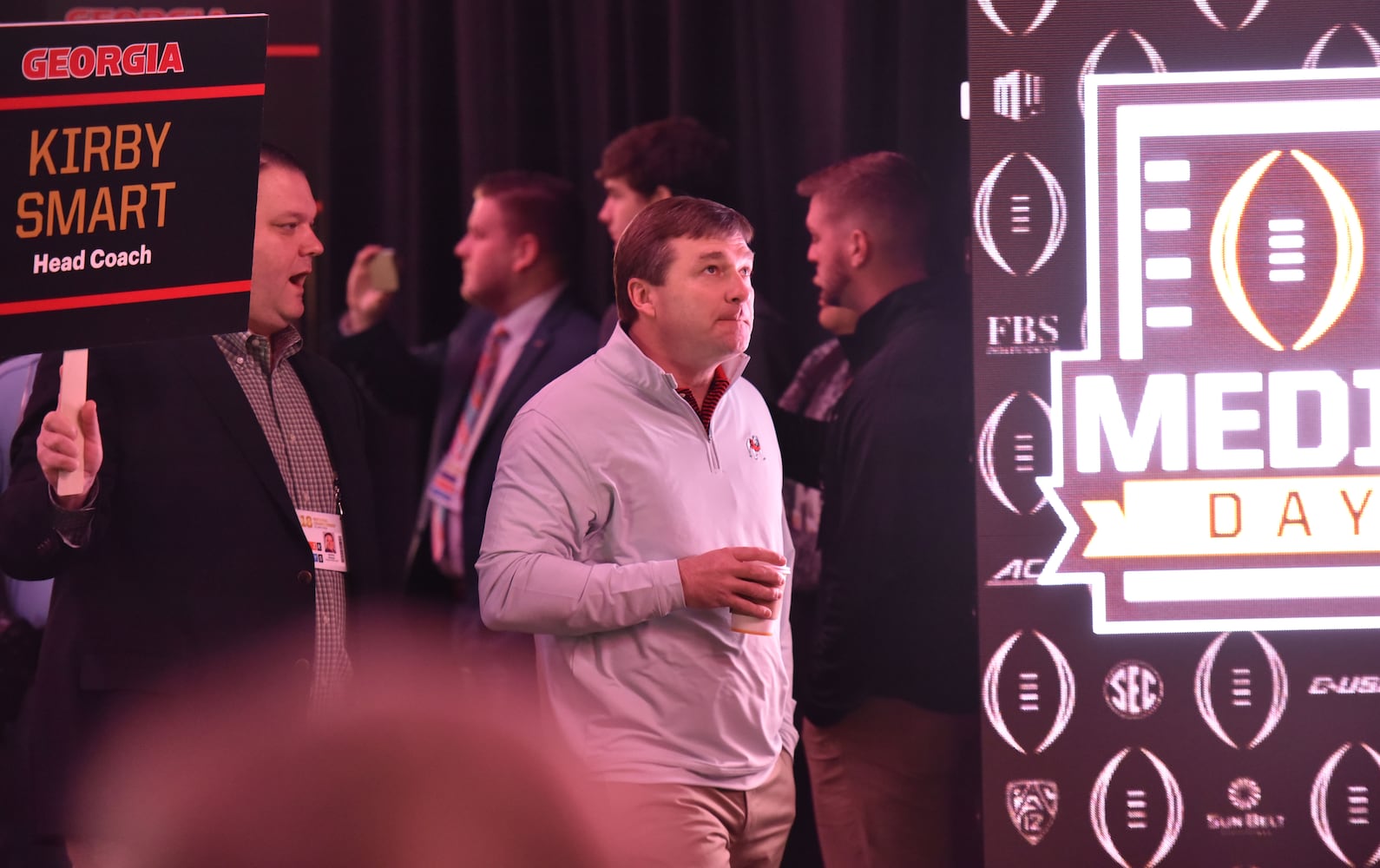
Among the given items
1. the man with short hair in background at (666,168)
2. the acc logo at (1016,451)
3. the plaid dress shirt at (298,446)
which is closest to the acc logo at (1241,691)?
the acc logo at (1016,451)

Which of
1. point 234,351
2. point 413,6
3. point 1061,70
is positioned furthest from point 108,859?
point 413,6

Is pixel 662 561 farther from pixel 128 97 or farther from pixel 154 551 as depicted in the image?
pixel 128 97

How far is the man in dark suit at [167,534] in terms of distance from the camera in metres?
2.24

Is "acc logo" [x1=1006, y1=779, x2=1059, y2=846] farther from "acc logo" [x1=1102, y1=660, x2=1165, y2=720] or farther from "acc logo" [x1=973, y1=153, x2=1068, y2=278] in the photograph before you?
"acc logo" [x1=973, y1=153, x2=1068, y2=278]

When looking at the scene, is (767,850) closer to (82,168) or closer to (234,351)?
(234,351)

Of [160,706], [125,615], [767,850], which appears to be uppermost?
[125,615]

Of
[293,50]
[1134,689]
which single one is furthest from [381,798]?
[293,50]

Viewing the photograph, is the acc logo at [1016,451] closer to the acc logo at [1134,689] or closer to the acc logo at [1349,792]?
the acc logo at [1134,689]

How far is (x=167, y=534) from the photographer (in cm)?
231

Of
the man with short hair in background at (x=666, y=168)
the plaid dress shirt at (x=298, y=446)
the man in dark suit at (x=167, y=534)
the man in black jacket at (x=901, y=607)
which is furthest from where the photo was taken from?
the man with short hair in background at (x=666, y=168)

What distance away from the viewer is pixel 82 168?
216cm

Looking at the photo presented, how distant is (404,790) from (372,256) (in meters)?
3.50

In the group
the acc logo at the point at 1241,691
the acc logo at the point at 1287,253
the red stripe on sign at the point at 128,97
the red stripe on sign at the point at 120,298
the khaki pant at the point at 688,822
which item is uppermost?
the red stripe on sign at the point at 128,97

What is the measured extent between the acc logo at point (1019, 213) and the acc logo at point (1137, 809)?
95cm
